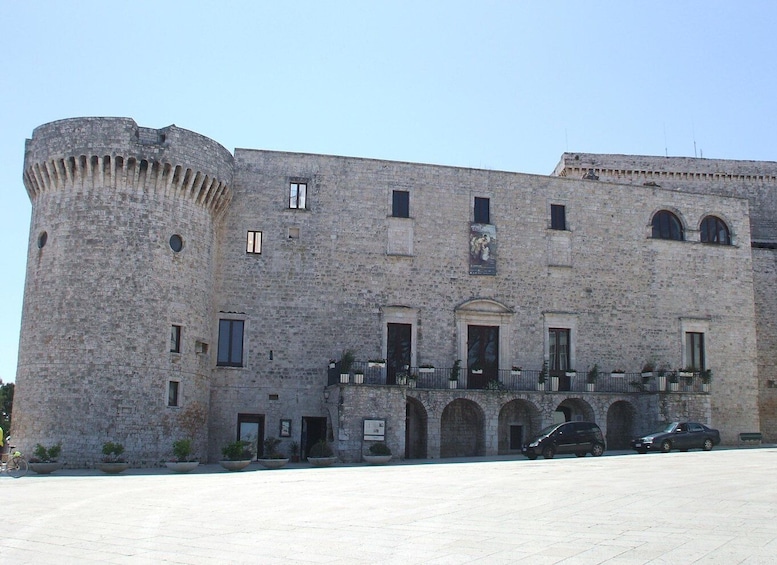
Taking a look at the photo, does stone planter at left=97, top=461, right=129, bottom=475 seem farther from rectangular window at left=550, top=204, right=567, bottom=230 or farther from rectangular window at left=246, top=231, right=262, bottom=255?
rectangular window at left=550, top=204, right=567, bottom=230

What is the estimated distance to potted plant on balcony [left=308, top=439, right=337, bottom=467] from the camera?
25609 mm

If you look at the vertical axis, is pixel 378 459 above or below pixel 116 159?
below

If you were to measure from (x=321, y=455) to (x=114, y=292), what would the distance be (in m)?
8.16

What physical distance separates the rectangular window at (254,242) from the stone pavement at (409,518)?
36.4 feet

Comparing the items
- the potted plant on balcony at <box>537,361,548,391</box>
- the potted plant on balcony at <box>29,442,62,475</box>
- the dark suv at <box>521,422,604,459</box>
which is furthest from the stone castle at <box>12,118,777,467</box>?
the dark suv at <box>521,422,604,459</box>

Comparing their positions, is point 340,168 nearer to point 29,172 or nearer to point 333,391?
point 333,391

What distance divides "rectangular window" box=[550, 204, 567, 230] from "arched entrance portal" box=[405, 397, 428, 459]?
909cm

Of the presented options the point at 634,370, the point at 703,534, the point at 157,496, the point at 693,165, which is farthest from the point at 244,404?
the point at 693,165

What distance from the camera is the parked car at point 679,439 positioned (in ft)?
90.1

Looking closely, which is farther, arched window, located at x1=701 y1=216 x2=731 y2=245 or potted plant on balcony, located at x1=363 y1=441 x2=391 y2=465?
arched window, located at x1=701 y1=216 x2=731 y2=245

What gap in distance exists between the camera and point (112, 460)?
932 inches

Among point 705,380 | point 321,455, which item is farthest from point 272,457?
point 705,380

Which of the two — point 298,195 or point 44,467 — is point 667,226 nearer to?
point 298,195

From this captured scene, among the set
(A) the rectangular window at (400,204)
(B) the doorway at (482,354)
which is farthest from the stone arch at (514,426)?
(A) the rectangular window at (400,204)
